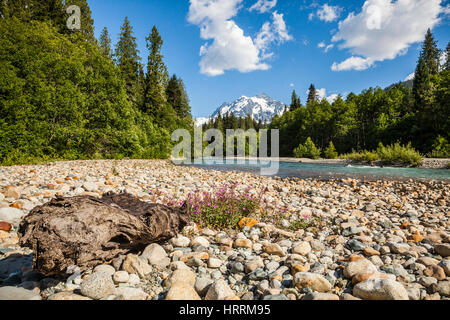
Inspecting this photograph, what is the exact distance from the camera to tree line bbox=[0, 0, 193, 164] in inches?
408

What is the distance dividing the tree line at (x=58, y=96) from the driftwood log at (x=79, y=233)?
10.8 meters

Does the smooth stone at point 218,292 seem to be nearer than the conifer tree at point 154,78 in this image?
Yes

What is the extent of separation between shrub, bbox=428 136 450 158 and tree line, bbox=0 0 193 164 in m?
30.2

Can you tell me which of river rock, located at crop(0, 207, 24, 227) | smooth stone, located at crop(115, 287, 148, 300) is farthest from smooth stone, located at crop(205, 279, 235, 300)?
river rock, located at crop(0, 207, 24, 227)

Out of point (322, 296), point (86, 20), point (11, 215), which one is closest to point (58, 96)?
point (11, 215)

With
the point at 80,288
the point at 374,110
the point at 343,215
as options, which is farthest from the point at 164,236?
the point at 374,110

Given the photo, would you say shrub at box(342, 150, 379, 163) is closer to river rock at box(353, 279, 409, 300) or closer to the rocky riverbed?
the rocky riverbed

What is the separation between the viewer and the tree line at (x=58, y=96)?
1036cm

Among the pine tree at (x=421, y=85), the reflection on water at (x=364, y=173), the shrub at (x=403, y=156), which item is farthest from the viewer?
the pine tree at (x=421, y=85)

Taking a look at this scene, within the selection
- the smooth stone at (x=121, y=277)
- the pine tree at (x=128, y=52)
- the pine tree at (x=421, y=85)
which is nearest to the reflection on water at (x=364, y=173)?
the smooth stone at (x=121, y=277)

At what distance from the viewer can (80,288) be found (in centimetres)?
162

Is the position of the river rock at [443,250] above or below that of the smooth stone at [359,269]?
below

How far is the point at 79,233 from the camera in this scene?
1743 mm

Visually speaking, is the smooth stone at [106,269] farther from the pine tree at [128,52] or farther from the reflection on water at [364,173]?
the pine tree at [128,52]
